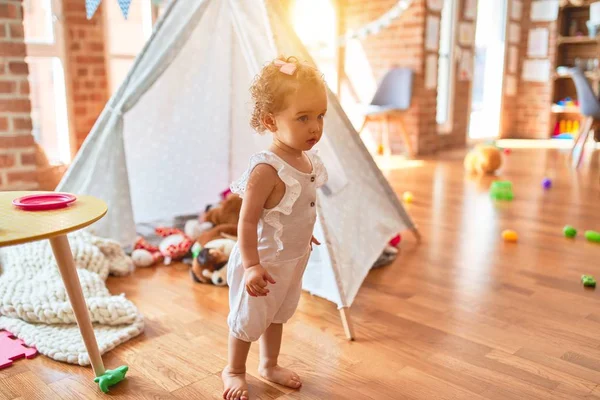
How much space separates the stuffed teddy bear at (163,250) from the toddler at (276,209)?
914 millimetres

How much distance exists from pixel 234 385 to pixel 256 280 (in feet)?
0.96

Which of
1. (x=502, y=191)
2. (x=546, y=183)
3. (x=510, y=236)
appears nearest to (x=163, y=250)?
(x=510, y=236)

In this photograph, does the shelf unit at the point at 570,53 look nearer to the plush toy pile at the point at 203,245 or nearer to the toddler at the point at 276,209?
the plush toy pile at the point at 203,245

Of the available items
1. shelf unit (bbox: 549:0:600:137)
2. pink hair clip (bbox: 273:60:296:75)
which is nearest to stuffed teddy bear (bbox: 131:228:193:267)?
pink hair clip (bbox: 273:60:296:75)

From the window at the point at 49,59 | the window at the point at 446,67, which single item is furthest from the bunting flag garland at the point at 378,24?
the window at the point at 49,59

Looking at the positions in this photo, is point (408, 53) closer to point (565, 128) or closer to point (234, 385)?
point (565, 128)

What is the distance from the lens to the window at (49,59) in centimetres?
317

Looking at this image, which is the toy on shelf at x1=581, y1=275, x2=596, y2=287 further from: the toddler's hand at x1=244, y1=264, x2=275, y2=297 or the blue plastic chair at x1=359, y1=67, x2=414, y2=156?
the blue plastic chair at x1=359, y1=67, x2=414, y2=156

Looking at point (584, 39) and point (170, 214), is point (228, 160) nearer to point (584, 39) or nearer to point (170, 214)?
point (170, 214)

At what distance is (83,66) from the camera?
3303 mm

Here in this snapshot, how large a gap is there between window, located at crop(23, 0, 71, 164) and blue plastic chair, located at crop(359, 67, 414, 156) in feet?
7.80

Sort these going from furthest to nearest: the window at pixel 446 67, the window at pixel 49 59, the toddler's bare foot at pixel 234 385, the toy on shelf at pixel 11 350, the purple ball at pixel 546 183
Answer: the window at pixel 446 67 < the purple ball at pixel 546 183 < the window at pixel 49 59 < the toy on shelf at pixel 11 350 < the toddler's bare foot at pixel 234 385

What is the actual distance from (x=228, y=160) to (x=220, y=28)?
601 mm

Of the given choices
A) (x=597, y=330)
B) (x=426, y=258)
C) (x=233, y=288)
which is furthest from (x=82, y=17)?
(x=597, y=330)
